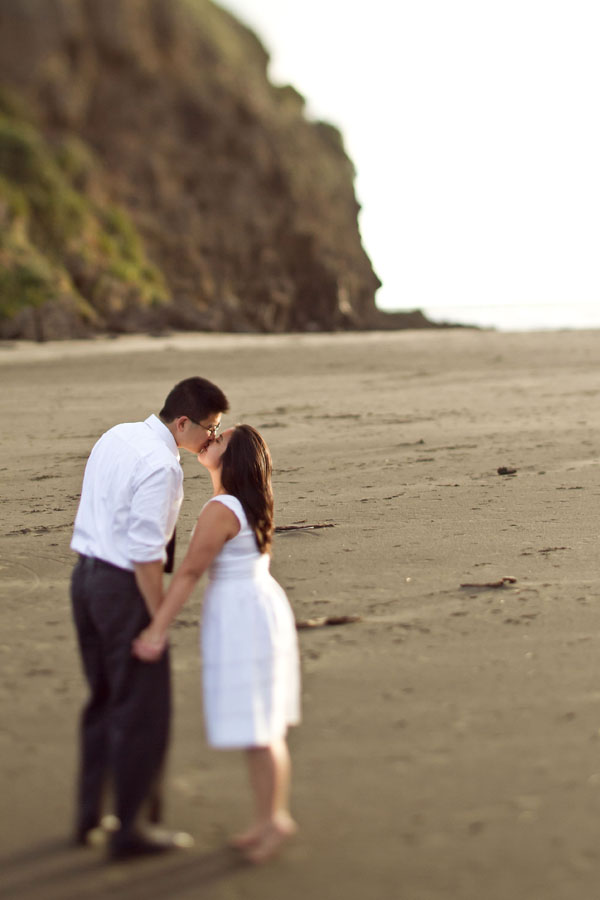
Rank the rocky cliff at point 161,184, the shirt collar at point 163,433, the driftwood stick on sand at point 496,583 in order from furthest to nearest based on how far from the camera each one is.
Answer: the rocky cliff at point 161,184, the driftwood stick on sand at point 496,583, the shirt collar at point 163,433

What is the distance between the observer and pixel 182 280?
45781 mm

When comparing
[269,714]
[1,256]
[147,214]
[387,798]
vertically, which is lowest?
[387,798]

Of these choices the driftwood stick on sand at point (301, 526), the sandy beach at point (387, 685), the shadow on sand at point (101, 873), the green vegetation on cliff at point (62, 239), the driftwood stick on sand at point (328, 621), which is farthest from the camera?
the green vegetation on cliff at point (62, 239)

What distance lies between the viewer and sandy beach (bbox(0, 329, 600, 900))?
327 cm

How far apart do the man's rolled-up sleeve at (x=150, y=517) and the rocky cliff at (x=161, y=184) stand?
2706 cm

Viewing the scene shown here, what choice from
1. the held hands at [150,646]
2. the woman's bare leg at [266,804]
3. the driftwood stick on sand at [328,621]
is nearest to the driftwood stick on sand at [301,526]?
the driftwood stick on sand at [328,621]

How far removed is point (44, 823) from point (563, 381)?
55.8 feet

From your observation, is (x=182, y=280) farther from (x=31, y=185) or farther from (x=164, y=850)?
(x=164, y=850)

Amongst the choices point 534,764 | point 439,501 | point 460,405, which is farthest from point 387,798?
point 460,405

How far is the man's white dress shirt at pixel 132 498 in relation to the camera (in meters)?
3.49

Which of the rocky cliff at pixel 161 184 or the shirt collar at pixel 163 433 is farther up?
the rocky cliff at pixel 161 184

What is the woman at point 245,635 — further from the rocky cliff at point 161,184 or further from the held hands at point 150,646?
the rocky cliff at point 161,184

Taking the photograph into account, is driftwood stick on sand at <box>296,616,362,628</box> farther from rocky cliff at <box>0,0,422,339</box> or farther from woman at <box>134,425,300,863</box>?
rocky cliff at <box>0,0,422,339</box>

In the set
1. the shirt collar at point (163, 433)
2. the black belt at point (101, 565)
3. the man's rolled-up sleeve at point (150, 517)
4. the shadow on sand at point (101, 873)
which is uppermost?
the shirt collar at point (163, 433)
